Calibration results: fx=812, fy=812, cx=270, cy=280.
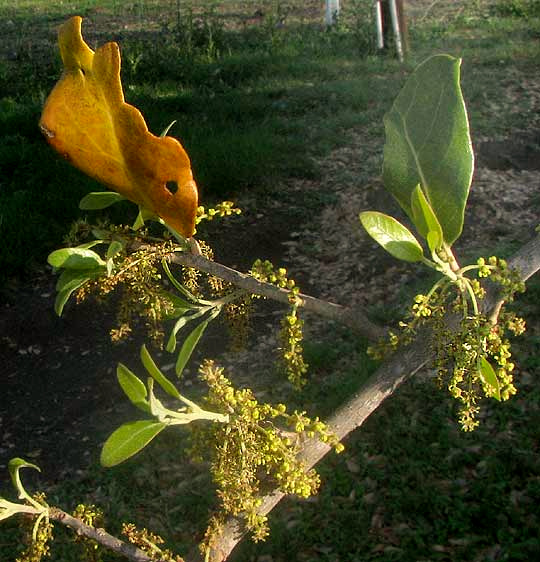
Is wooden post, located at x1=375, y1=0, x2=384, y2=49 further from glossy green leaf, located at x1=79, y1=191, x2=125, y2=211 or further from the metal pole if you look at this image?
glossy green leaf, located at x1=79, y1=191, x2=125, y2=211

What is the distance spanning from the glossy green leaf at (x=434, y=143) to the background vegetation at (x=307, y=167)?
87.9 inches

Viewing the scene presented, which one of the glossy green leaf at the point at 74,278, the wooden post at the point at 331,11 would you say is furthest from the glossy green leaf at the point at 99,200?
the wooden post at the point at 331,11

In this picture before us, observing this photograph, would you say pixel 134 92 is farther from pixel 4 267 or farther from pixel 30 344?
pixel 30 344

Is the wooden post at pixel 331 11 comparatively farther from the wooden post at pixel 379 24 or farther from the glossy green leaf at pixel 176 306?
the glossy green leaf at pixel 176 306

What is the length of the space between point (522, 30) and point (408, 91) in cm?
908

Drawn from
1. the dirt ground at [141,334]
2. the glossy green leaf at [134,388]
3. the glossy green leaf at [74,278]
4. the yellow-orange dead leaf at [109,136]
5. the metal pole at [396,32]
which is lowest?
the dirt ground at [141,334]

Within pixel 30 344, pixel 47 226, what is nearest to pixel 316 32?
pixel 47 226

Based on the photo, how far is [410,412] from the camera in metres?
3.37

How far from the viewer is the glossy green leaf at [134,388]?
647 millimetres

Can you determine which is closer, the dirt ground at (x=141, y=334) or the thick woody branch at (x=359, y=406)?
the thick woody branch at (x=359, y=406)

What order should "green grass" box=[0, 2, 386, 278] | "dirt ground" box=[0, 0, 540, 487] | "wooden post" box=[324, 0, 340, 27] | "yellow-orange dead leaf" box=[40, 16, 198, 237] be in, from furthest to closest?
"wooden post" box=[324, 0, 340, 27] → "green grass" box=[0, 2, 386, 278] → "dirt ground" box=[0, 0, 540, 487] → "yellow-orange dead leaf" box=[40, 16, 198, 237]

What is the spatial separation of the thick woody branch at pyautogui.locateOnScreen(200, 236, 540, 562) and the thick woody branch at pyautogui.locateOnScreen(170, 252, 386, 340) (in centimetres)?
5

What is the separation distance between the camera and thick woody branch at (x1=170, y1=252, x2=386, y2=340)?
0.72m

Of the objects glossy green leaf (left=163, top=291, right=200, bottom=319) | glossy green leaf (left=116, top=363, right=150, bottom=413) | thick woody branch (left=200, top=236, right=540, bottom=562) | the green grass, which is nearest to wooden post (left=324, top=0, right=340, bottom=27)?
the green grass
